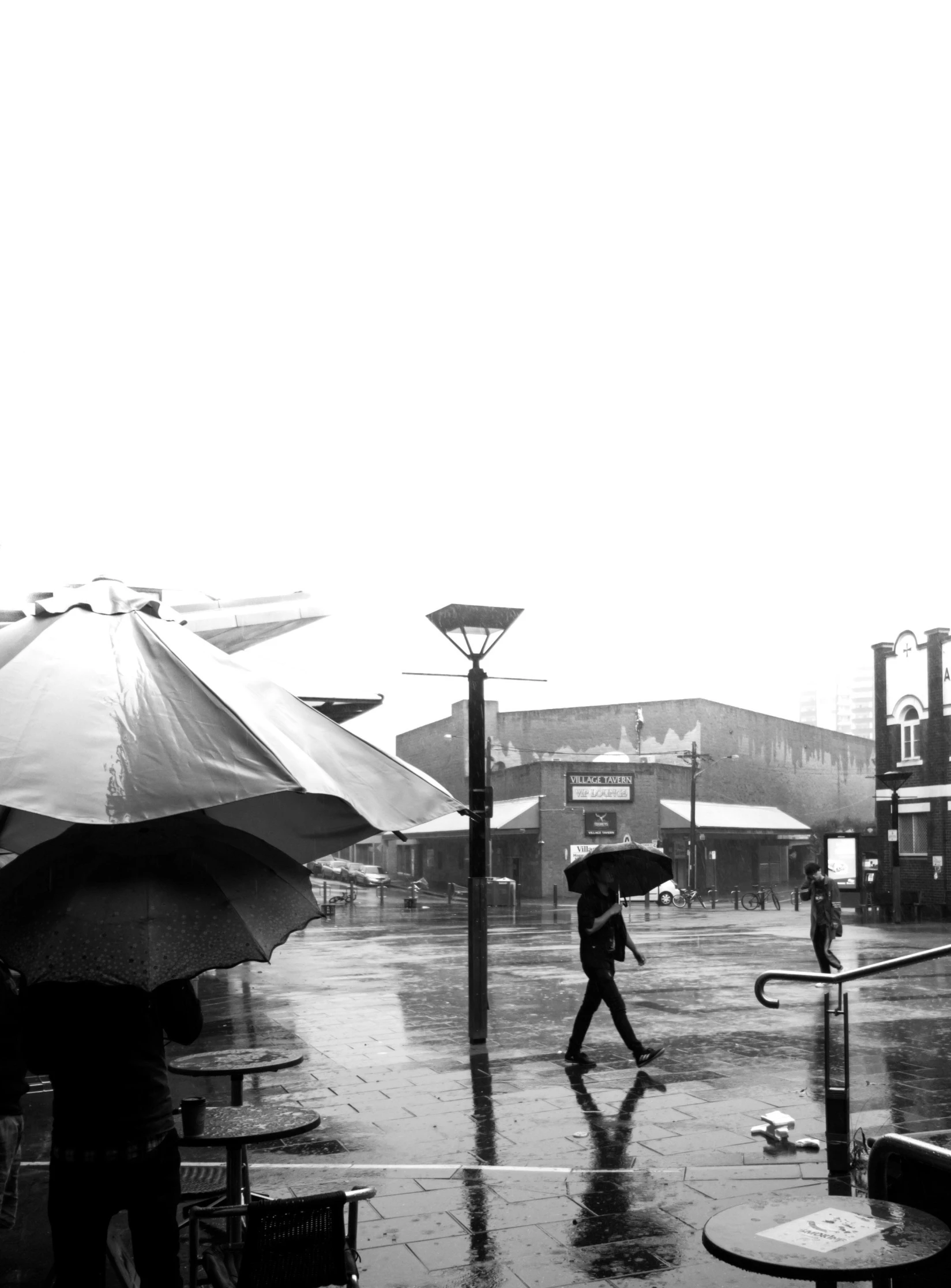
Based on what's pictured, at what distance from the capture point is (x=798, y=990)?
52.2 feet

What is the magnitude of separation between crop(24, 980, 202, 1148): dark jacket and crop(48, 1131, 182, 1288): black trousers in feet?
0.28

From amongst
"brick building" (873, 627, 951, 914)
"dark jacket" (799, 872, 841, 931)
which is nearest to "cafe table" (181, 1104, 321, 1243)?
"dark jacket" (799, 872, 841, 931)

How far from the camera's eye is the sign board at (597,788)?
53.5m

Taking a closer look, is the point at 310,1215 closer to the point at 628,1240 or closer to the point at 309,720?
the point at 309,720

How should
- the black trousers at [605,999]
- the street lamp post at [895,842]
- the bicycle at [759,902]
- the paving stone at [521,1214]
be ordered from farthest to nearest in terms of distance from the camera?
the bicycle at [759,902] → the street lamp post at [895,842] → the black trousers at [605,999] → the paving stone at [521,1214]

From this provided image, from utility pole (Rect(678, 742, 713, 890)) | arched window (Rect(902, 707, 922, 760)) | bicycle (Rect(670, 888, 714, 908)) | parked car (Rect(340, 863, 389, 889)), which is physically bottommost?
bicycle (Rect(670, 888, 714, 908))

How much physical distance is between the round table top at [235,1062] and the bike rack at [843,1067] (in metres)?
2.64

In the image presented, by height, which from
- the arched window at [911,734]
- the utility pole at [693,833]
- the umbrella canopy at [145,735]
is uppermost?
the arched window at [911,734]

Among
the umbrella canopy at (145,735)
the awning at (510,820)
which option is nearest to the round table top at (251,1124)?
the umbrella canopy at (145,735)

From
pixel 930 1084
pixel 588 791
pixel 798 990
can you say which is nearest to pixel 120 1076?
pixel 930 1084

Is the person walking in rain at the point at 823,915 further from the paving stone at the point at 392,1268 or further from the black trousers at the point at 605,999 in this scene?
the paving stone at the point at 392,1268

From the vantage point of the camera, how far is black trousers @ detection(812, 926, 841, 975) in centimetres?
1614

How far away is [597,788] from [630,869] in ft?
142

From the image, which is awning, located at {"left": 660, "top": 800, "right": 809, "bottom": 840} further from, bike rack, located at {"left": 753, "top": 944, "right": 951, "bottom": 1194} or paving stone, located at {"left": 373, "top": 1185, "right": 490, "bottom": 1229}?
paving stone, located at {"left": 373, "top": 1185, "right": 490, "bottom": 1229}
